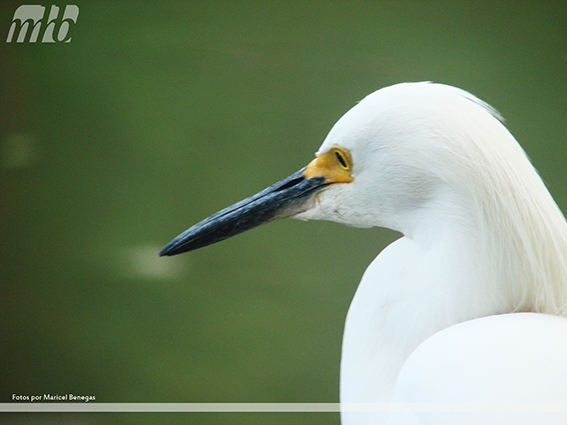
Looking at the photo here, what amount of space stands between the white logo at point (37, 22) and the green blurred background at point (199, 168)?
39 mm

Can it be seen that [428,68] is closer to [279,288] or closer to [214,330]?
[279,288]

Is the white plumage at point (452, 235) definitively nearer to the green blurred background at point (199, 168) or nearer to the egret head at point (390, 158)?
the egret head at point (390, 158)

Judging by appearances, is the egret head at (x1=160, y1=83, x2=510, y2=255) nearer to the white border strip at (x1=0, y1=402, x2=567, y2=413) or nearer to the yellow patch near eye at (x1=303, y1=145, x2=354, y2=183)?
the yellow patch near eye at (x1=303, y1=145, x2=354, y2=183)

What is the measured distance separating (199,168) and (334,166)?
1.24 meters

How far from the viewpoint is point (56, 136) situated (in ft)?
5.74

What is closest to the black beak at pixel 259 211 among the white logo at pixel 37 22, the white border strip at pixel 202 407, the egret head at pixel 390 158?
the egret head at pixel 390 158

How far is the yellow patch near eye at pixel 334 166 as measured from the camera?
0.70 meters

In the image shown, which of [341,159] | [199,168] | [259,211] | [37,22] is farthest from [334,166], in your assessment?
[199,168]

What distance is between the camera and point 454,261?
619 millimetres

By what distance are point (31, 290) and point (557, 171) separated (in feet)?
4.81

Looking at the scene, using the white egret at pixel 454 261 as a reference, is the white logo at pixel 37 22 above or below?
above

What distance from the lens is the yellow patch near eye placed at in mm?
697

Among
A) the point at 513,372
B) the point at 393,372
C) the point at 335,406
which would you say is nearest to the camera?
the point at 513,372

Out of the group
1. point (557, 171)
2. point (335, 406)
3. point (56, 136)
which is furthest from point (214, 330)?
point (557, 171)
